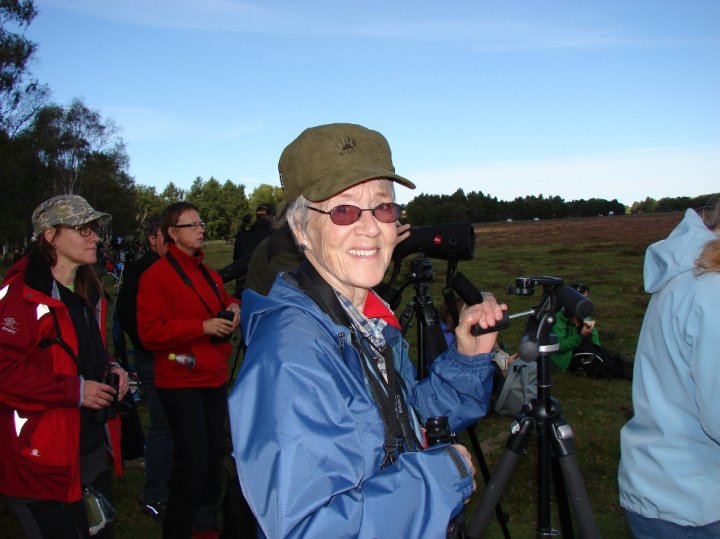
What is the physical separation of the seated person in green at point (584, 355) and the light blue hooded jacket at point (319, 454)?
6.10m

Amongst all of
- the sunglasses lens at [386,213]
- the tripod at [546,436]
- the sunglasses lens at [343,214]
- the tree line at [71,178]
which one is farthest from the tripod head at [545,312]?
the tree line at [71,178]

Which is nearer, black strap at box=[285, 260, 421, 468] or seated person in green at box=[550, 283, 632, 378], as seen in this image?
black strap at box=[285, 260, 421, 468]

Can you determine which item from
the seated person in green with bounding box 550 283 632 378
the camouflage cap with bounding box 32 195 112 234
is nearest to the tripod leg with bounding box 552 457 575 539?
the camouflage cap with bounding box 32 195 112 234

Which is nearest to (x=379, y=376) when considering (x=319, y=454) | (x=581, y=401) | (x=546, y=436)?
(x=319, y=454)

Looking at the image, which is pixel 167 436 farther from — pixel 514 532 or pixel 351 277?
pixel 351 277

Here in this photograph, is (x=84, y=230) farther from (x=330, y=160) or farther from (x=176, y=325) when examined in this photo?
(x=330, y=160)

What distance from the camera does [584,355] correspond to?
7.33 m

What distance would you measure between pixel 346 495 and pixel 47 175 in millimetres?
41261

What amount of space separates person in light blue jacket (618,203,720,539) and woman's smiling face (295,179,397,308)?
1.04 meters

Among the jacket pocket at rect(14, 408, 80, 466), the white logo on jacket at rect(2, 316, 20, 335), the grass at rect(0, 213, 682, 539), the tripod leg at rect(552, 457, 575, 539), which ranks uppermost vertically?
the white logo on jacket at rect(2, 316, 20, 335)

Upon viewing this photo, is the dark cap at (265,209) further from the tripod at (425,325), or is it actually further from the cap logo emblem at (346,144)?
the cap logo emblem at (346,144)

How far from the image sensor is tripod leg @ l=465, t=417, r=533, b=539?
8.55 feet

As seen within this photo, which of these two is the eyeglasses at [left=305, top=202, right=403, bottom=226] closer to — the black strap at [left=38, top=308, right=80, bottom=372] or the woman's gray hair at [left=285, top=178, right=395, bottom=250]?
the woman's gray hair at [left=285, top=178, right=395, bottom=250]

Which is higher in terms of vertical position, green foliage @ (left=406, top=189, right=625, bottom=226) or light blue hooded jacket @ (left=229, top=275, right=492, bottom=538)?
green foliage @ (left=406, top=189, right=625, bottom=226)
